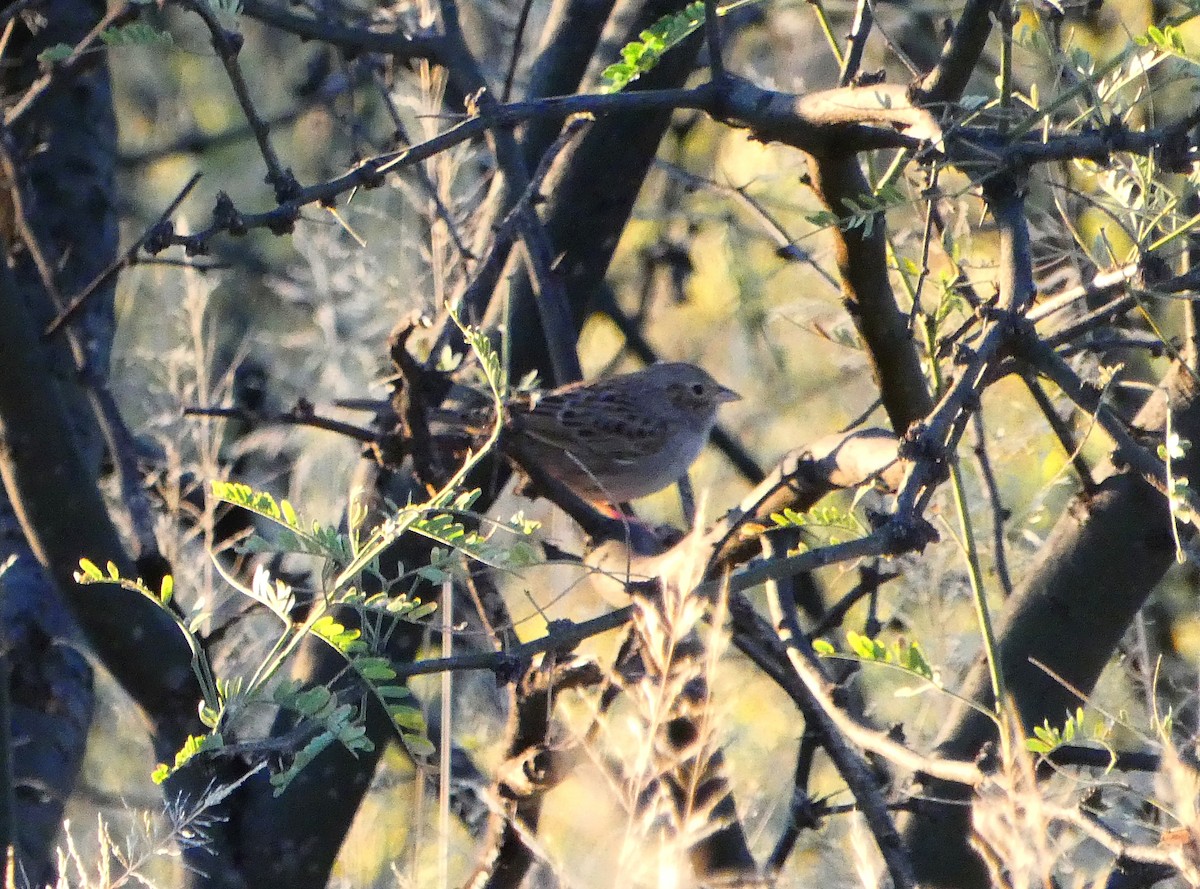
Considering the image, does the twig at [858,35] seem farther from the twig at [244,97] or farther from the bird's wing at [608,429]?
the bird's wing at [608,429]

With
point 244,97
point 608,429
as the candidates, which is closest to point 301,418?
point 244,97

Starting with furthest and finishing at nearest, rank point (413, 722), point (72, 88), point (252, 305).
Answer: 1. point (252, 305)
2. point (72, 88)
3. point (413, 722)

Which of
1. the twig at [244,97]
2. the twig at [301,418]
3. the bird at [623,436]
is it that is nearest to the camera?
the twig at [244,97]

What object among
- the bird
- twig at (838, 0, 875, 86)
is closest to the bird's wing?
the bird

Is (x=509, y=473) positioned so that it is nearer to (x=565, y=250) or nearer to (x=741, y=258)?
(x=565, y=250)

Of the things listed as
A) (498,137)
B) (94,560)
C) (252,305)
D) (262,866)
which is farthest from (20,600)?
(252,305)

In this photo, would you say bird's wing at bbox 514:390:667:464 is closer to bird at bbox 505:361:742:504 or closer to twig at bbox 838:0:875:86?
bird at bbox 505:361:742:504

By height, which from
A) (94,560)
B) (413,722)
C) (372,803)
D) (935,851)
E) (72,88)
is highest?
(72,88)

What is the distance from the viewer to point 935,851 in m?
3.77

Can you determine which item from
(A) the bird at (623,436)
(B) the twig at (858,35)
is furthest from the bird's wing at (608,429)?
(B) the twig at (858,35)

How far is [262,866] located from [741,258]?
427 centimetres

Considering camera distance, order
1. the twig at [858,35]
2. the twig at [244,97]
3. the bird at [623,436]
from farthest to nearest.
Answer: the bird at [623,436], the twig at [858,35], the twig at [244,97]

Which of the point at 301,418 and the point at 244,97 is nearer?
the point at 244,97

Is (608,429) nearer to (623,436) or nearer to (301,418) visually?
(623,436)
